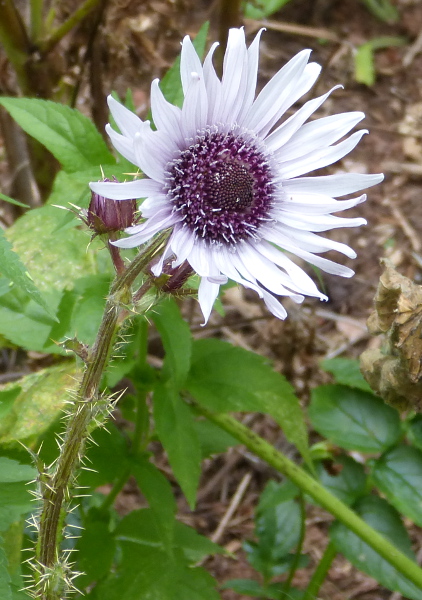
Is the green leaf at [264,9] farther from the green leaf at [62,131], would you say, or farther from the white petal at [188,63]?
the white petal at [188,63]

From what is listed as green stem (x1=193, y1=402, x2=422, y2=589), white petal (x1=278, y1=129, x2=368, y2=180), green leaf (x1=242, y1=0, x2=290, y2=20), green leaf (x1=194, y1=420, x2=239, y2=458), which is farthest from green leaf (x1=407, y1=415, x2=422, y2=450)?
green leaf (x1=242, y1=0, x2=290, y2=20)

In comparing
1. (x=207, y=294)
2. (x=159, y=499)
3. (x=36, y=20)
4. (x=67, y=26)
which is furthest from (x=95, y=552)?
(x=36, y=20)

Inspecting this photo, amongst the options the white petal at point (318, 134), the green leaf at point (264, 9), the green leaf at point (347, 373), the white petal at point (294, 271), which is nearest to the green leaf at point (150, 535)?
the green leaf at point (347, 373)

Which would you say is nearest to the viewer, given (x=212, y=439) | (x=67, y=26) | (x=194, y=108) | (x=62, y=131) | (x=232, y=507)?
(x=194, y=108)

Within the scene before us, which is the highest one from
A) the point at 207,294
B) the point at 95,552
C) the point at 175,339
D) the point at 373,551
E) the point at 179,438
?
the point at 207,294

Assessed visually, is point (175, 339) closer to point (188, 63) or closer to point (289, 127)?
point (289, 127)

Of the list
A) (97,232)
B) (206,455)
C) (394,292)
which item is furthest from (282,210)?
(206,455)

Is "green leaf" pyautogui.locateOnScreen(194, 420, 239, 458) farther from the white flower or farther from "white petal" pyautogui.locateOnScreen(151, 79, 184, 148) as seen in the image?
"white petal" pyautogui.locateOnScreen(151, 79, 184, 148)
